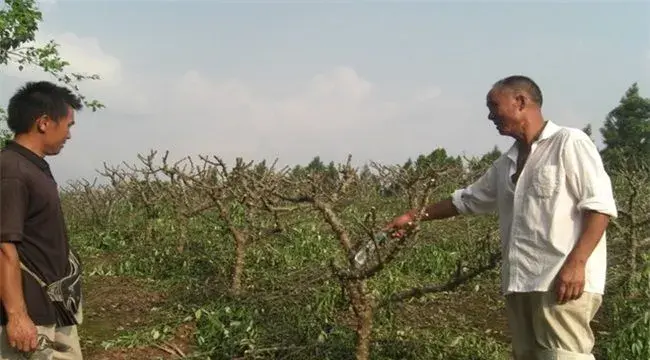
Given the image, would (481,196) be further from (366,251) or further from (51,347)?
(51,347)

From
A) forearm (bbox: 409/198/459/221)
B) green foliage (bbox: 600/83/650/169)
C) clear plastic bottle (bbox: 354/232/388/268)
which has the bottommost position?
clear plastic bottle (bbox: 354/232/388/268)

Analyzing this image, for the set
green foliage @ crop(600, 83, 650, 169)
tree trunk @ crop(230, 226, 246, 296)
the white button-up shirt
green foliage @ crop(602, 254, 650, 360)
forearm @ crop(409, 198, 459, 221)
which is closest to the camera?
the white button-up shirt

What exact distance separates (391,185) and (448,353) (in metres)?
10.3

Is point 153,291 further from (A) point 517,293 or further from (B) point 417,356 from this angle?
(A) point 517,293

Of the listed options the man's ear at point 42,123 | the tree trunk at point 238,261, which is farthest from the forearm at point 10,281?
the tree trunk at point 238,261

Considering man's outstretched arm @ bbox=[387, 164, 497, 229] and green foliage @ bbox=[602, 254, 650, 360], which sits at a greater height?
man's outstretched arm @ bbox=[387, 164, 497, 229]

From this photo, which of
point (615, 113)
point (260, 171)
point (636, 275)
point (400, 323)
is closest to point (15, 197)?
point (400, 323)

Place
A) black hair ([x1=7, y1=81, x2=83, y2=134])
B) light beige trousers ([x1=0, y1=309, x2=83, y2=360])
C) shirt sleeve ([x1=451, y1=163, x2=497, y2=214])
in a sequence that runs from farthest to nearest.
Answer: shirt sleeve ([x1=451, y1=163, x2=497, y2=214]), black hair ([x1=7, y1=81, x2=83, y2=134]), light beige trousers ([x1=0, y1=309, x2=83, y2=360])

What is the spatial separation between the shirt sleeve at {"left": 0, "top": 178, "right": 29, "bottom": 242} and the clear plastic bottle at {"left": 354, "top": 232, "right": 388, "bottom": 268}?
158 centimetres

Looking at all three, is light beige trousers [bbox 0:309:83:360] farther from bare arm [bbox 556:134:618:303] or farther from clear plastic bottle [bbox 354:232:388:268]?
bare arm [bbox 556:134:618:303]

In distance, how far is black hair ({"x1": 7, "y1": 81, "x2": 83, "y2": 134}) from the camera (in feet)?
8.28

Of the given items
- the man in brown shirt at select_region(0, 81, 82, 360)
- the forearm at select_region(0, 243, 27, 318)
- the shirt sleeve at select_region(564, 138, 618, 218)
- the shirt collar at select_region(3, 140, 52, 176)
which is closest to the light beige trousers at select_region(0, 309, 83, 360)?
the man in brown shirt at select_region(0, 81, 82, 360)

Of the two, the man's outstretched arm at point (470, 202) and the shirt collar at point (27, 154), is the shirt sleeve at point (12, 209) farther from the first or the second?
the man's outstretched arm at point (470, 202)

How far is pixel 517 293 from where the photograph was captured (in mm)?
2863
